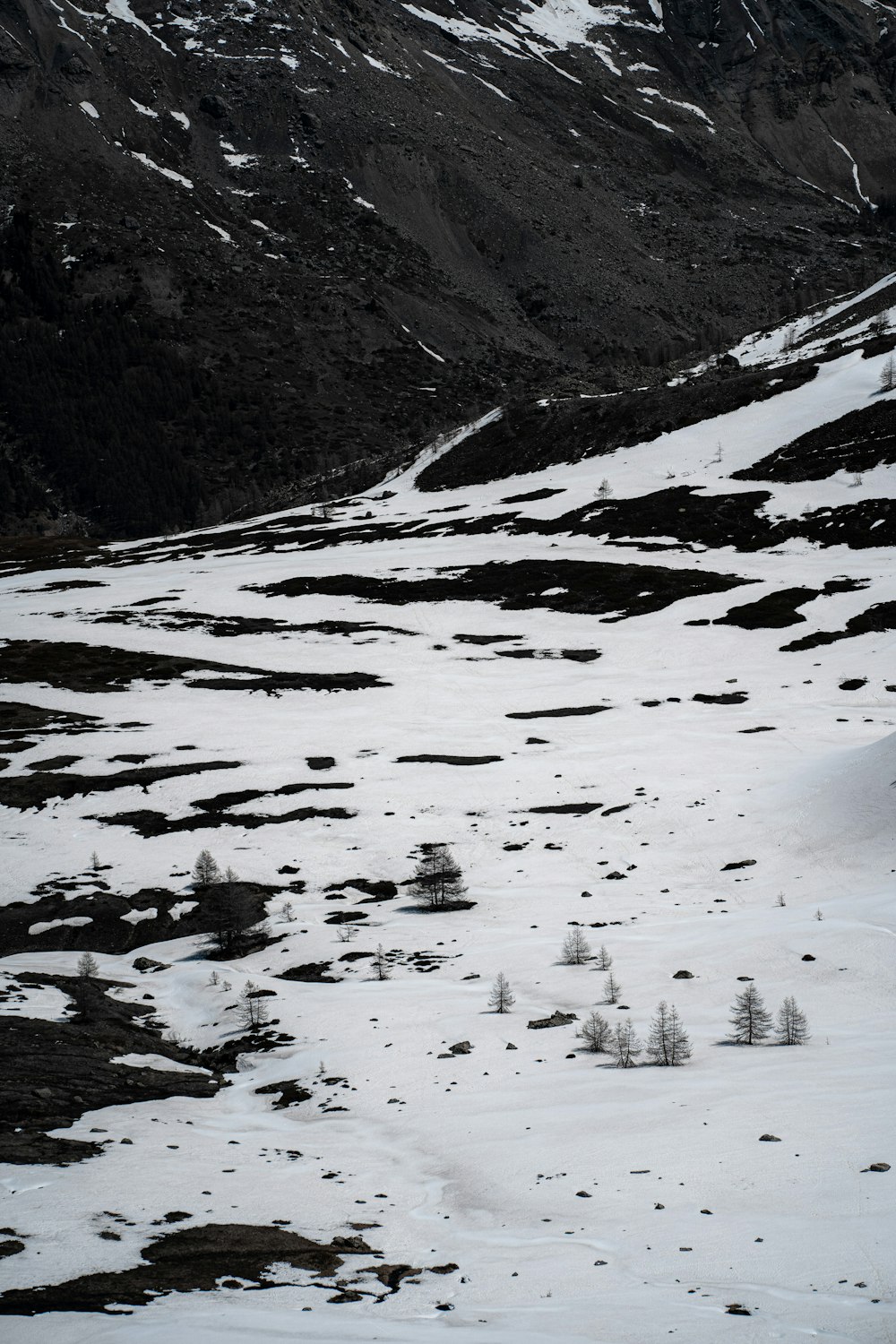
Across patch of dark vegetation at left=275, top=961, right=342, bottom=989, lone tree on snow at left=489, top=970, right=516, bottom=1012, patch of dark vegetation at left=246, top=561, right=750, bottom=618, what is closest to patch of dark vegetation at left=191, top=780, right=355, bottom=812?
patch of dark vegetation at left=275, top=961, right=342, bottom=989

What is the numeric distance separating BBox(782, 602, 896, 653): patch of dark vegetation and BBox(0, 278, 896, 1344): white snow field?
1.00 m

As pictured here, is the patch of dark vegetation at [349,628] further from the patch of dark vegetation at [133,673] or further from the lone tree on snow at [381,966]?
the lone tree on snow at [381,966]

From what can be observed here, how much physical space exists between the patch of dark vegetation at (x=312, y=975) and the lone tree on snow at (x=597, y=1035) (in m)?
8.98

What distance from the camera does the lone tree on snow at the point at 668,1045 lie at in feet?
68.9

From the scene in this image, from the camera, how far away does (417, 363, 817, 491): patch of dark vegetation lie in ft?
456

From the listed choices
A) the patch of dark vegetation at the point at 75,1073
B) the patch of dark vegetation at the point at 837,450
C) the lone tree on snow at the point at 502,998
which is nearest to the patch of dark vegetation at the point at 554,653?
the patch of dark vegetation at the point at 837,450

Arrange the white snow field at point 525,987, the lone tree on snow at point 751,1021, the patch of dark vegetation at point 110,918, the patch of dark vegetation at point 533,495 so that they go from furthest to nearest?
1. the patch of dark vegetation at point 533,495
2. the patch of dark vegetation at point 110,918
3. the lone tree on snow at point 751,1021
4. the white snow field at point 525,987

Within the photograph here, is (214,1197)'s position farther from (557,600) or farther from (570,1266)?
(557,600)

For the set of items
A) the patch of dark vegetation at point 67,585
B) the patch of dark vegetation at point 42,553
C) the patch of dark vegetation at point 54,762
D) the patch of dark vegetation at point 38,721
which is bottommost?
the patch of dark vegetation at point 54,762

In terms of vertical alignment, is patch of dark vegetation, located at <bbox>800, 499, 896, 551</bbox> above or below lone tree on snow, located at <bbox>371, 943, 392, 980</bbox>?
above

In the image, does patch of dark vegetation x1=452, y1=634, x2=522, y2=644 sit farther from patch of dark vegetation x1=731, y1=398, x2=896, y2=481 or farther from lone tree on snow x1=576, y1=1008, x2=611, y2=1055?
lone tree on snow x1=576, y1=1008, x2=611, y2=1055

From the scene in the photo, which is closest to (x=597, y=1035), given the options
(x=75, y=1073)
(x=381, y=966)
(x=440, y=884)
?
(x=381, y=966)

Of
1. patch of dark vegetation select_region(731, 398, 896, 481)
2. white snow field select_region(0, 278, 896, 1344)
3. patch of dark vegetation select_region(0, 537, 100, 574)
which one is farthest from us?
patch of dark vegetation select_region(0, 537, 100, 574)

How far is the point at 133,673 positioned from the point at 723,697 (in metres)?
41.2
